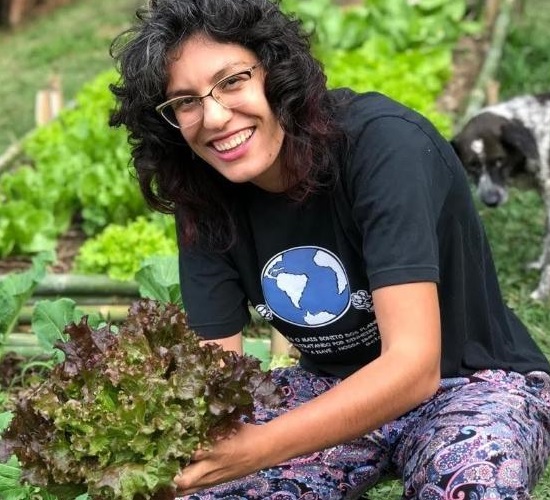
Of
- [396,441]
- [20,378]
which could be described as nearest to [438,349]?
[396,441]

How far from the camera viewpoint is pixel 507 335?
3004 mm

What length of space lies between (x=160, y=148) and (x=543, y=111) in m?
3.55

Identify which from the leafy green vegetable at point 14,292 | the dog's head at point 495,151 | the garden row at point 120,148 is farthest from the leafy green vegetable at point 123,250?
the dog's head at point 495,151

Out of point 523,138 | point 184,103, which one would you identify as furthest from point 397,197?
point 523,138

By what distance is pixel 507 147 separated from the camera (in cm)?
601

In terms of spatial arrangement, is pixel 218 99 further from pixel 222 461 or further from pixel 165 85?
pixel 222 461

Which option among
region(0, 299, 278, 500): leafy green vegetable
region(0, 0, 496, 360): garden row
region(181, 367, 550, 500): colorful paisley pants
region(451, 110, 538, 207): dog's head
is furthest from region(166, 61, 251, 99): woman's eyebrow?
region(451, 110, 538, 207): dog's head

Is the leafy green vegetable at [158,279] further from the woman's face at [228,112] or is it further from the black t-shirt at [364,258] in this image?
the woman's face at [228,112]

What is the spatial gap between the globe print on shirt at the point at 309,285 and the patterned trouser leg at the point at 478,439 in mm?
344

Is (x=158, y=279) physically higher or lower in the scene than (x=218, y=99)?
lower

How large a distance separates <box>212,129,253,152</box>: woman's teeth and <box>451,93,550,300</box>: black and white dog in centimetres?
351

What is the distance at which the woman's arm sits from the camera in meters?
2.43

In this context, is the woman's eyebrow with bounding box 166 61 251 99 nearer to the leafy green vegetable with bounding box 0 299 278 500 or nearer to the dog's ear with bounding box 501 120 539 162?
the leafy green vegetable with bounding box 0 299 278 500

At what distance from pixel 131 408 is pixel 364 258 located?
0.65 metres
